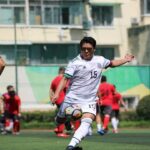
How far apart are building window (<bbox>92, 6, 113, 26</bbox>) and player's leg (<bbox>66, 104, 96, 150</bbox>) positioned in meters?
51.7

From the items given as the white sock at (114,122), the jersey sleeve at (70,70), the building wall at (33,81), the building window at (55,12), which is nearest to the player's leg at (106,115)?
the white sock at (114,122)

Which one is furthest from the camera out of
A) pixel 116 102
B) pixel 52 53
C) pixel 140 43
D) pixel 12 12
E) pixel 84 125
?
pixel 140 43

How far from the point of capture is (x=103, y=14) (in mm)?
66875

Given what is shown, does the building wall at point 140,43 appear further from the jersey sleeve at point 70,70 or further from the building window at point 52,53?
the jersey sleeve at point 70,70

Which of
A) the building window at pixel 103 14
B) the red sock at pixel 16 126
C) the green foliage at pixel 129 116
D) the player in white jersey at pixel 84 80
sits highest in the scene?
the building window at pixel 103 14

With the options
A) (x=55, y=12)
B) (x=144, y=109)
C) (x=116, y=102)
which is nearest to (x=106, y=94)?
(x=116, y=102)

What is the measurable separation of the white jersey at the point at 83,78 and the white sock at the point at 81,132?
1.24 feet

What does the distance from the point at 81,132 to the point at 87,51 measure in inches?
54.9

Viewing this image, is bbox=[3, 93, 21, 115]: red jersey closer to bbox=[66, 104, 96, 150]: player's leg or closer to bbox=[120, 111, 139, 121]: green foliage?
bbox=[120, 111, 139, 121]: green foliage

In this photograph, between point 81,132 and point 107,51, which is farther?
point 107,51

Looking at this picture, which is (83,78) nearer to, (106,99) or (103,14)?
(106,99)

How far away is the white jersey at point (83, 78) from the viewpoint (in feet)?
49.3

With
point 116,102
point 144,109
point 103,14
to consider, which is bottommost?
point 144,109

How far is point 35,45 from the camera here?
64.0 meters
